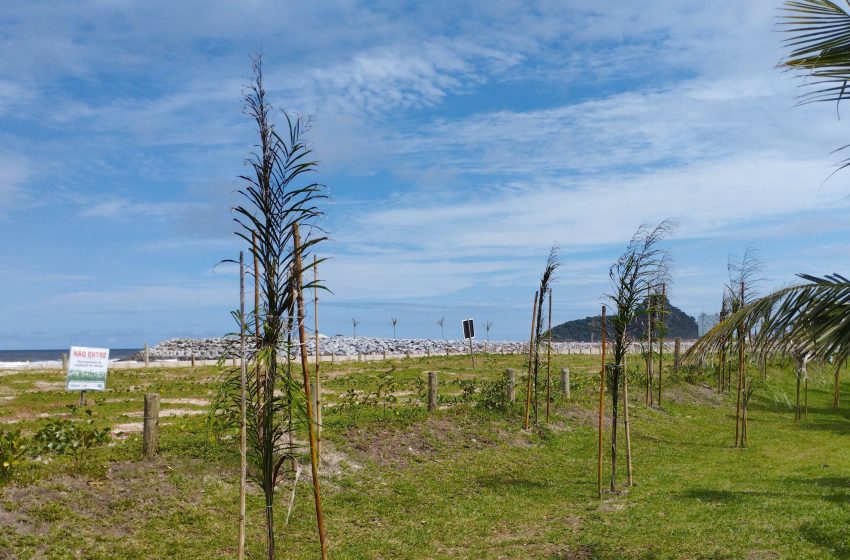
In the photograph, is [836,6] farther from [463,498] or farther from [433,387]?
[433,387]

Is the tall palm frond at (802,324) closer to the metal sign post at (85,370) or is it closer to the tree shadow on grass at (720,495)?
the tree shadow on grass at (720,495)

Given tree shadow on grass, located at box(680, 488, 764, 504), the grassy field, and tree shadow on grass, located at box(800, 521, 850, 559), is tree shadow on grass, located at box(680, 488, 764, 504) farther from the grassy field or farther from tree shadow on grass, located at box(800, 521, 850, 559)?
tree shadow on grass, located at box(800, 521, 850, 559)

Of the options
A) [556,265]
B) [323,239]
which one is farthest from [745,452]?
[323,239]

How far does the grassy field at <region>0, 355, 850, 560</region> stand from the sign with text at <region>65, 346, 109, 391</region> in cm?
96

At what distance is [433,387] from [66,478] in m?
11.5

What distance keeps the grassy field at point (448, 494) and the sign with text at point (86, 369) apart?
0.96m

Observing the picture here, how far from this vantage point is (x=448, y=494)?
16.3 meters

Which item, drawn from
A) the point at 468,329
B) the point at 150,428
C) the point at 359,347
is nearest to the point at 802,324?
the point at 150,428

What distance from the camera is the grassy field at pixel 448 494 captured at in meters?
11.8

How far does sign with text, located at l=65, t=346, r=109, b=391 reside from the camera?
2477 cm

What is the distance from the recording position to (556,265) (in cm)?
2150

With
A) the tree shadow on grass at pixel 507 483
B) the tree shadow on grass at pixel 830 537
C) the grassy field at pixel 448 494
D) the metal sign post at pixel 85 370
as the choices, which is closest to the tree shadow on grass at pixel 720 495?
the grassy field at pixel 448 494

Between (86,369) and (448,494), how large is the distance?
51.8ft

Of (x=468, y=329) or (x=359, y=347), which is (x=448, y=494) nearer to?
(x=468, y=329)
